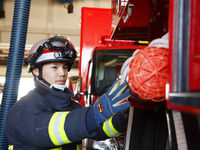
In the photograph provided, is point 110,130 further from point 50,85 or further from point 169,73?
point 169,73

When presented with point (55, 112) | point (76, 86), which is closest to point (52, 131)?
point (55, 112)

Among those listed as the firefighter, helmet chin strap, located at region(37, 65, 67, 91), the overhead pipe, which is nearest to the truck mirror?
the firefighter

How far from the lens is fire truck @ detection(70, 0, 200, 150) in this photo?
2.65 ft

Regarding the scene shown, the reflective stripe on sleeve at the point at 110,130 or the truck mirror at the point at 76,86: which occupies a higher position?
the truck mirror at the point at 76,86

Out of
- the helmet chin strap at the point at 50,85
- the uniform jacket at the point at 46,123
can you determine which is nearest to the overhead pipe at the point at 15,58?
the helmet chin strap at the point at 50,85

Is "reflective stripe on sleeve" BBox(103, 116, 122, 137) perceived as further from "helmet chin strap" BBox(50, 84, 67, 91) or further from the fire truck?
"helmet chin strap" BBox(50, 84, 67, 91)

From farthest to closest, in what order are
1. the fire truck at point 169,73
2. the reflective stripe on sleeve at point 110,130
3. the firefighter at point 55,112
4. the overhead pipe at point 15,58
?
the overhead pipe at point 15,58
the reflective stripe on sleeve at point 110,130
the firefighter at point 55,112
the fire truck at point 169,73

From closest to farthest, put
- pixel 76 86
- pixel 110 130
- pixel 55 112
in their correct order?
pixel 55 112 → pixel 110 130 → pixel 76 86

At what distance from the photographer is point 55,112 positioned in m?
1.68

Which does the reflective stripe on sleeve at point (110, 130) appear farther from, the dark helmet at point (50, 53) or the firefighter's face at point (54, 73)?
the dark helmet at point (50, 53)

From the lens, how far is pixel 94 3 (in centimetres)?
1254

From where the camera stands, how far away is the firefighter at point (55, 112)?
1.50 m

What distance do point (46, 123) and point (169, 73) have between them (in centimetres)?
99


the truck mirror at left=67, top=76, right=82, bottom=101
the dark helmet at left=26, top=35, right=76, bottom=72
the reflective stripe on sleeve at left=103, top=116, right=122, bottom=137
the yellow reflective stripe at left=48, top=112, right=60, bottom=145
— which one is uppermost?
the dark helmet at left=26, top=35, right=76, bottom=72
